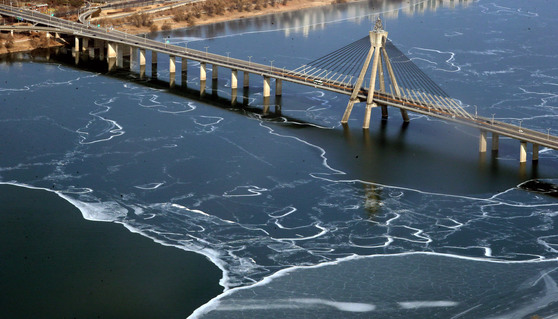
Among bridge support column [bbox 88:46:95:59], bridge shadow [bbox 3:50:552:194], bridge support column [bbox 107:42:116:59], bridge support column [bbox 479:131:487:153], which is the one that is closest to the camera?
bridge shadow [bbox 3:50:552:194]

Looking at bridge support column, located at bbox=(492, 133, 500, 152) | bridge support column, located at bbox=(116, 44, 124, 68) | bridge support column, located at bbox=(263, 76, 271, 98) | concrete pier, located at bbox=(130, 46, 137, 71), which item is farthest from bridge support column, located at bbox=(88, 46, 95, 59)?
bridge support column, located at bbox=(492, 133, 500, 152)

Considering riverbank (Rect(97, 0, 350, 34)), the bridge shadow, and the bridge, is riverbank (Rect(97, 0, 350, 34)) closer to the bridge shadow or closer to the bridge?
the bridge

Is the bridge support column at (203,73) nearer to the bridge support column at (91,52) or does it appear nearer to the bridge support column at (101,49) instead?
the bridge support column at (101,49)

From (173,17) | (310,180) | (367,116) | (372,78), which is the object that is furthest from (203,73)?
(173,17)

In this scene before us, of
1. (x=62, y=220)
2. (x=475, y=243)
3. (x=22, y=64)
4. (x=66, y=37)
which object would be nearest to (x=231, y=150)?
(x=62, y=220)

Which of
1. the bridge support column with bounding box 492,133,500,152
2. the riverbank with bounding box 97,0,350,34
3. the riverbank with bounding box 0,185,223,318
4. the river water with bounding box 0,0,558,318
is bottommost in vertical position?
the riverbank with bounding box 0,185,223,318

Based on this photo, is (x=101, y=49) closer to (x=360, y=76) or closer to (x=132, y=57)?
(x=132, y=57)

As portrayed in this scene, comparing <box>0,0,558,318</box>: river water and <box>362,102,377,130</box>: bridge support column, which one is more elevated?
→ <box>362,102,377,130</box>: bridge support column

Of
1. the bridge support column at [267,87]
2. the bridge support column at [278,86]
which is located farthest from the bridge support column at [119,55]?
the bridge support column at [278,86]
